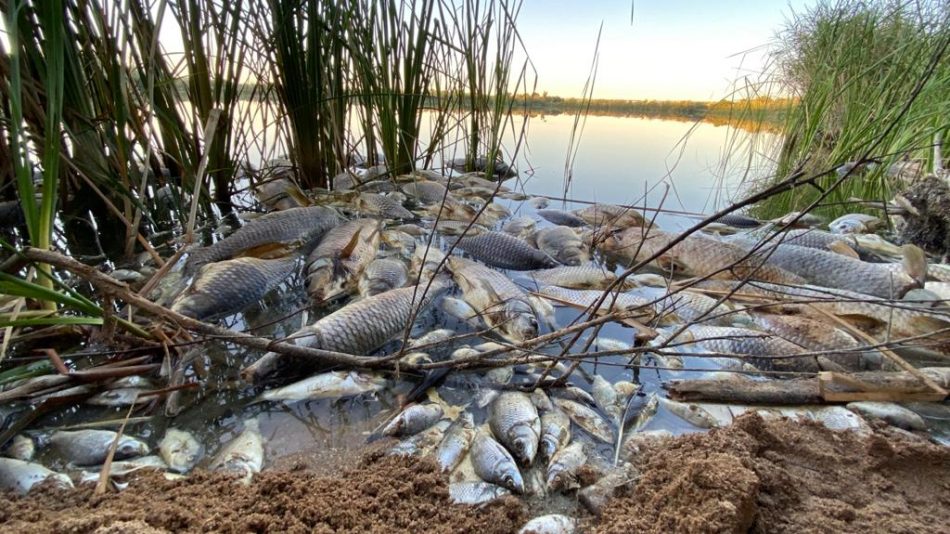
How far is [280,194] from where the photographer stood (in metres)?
3.63

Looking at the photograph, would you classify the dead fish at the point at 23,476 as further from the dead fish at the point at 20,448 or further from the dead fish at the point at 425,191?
the dead fish at the point at 425,191

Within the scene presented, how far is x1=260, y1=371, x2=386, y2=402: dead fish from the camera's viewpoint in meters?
1.54

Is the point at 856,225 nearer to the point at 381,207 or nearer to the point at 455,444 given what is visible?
the point at 381,207

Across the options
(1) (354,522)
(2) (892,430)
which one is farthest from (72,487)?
(2) (892,430)

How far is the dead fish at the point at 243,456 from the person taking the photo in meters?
1.22

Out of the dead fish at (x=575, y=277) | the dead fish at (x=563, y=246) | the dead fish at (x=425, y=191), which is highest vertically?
the dead fish at (x=425, y=191)

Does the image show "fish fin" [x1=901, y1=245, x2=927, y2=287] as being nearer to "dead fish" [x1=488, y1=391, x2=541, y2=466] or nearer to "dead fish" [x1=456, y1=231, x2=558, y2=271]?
"dead fish" [x1=456, y1=231, x2=558, y2=271]

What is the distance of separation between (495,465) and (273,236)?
2041mm

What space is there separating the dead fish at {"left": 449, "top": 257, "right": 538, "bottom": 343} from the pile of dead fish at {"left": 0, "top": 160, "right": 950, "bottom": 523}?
10 mm

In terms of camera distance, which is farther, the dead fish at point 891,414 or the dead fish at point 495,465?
the dead fish at point 891,414

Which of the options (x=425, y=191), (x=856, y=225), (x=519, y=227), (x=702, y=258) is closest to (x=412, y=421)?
(x=702, y=258)

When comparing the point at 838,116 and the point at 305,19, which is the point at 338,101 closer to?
the point at 305,19

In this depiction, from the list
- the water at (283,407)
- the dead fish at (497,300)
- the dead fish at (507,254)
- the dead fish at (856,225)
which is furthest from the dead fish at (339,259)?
the dead fish at (856,225)

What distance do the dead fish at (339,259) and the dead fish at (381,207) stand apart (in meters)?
0.69
